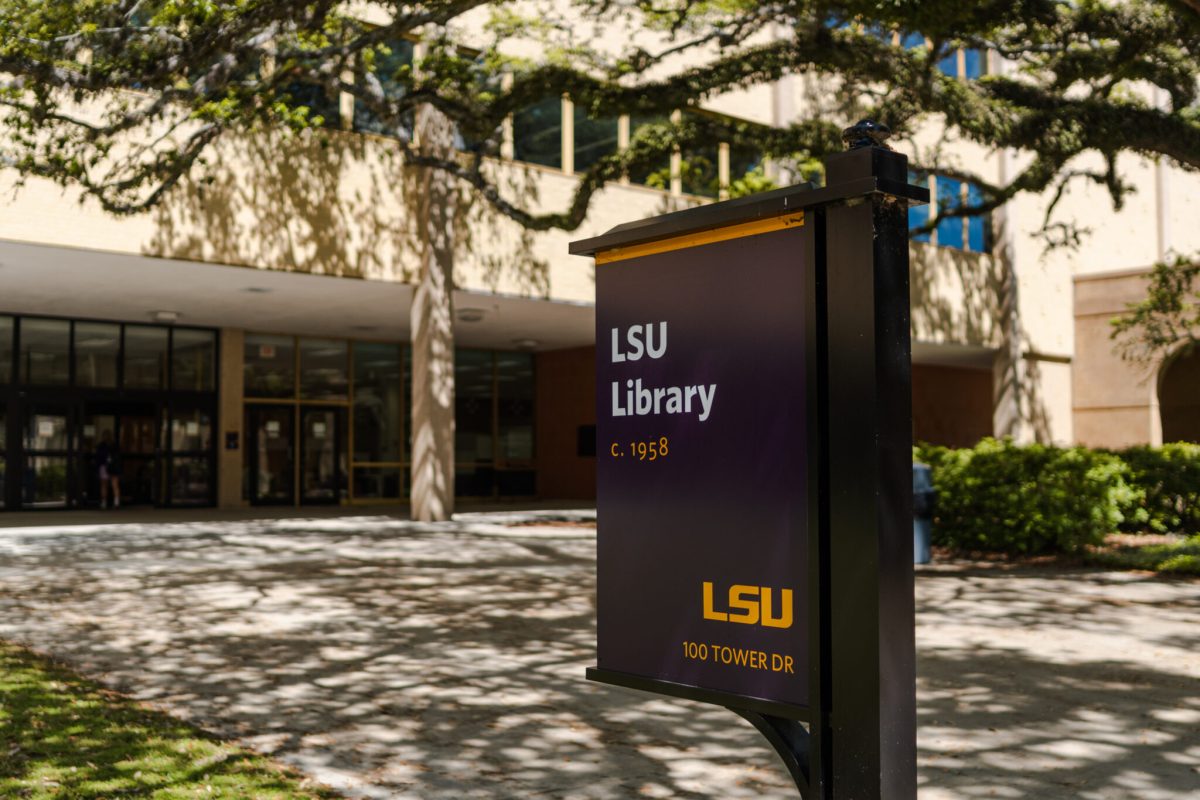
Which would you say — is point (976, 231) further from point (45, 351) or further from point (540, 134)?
point (45, 351)

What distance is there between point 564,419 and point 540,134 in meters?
8.64

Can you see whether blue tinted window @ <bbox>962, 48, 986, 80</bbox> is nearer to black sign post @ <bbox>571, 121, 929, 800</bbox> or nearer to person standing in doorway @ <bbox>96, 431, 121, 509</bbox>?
person standing in doorway @ <bbox>96, 431, 121, 509</bbox>

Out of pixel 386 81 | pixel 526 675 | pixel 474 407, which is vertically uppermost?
pixel 386 81

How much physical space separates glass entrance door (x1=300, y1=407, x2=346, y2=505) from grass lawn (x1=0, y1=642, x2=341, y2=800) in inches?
709

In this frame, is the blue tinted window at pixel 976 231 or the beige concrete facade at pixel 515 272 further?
the blue tinted window at pixel 976 231

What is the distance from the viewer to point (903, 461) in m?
2.39

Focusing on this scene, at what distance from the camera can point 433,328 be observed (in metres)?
18.6

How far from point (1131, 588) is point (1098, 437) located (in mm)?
19312

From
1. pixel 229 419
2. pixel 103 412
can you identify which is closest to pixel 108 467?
pixel 103 412

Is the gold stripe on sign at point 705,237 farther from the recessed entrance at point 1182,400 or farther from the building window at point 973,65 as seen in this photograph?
the recessed entrance at point 1182,400

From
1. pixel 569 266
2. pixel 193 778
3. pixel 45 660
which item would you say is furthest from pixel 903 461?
pixel 569 266

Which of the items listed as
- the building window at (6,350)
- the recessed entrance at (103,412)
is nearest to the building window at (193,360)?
the recessed entrance at (103,412)

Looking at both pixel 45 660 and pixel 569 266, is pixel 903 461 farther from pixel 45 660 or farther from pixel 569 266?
pixel 569 266

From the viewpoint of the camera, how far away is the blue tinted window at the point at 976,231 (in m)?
28.2
